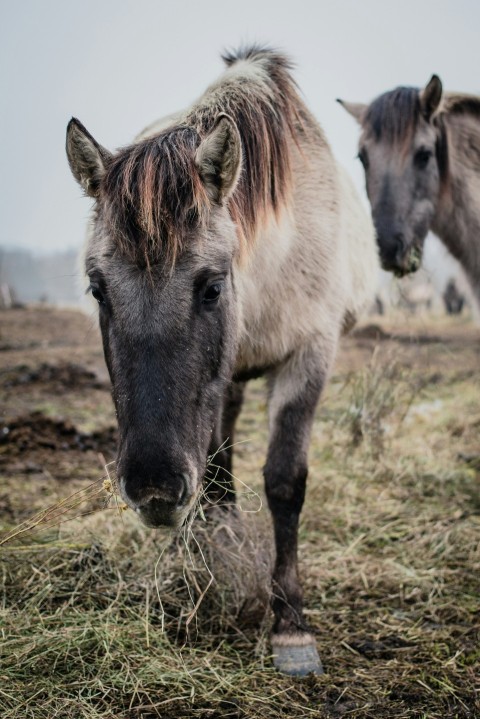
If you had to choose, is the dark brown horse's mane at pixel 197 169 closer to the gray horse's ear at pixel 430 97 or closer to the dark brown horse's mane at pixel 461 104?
the gray horse's ear at pixel 430 97

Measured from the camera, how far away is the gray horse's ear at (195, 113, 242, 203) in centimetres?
232

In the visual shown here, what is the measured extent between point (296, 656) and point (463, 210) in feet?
12.3

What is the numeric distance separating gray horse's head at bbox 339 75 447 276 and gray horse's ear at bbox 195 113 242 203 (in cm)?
252

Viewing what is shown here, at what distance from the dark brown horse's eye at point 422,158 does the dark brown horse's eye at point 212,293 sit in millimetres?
3167

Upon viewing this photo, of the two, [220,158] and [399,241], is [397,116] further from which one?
[220,158]

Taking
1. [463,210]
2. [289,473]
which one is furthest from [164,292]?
[463,210]

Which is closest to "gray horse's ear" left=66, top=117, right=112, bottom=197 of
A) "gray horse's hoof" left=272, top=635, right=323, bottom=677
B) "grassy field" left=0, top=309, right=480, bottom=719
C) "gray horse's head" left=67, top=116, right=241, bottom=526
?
"gray horse's head" left=67, top=116, right=241, bottom=526

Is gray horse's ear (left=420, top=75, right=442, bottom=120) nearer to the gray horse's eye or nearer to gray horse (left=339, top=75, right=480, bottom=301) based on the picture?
gray horse (left=339, top=75, right=480, bottom=301)

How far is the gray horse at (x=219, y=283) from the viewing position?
84.8 inches

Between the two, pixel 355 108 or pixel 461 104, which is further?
pixel 355 108

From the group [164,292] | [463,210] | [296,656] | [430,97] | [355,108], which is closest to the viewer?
[164,292]

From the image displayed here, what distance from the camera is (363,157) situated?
5129 mm

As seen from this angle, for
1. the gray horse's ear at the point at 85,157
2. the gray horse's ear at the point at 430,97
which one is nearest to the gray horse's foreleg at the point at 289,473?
the gray horse's ear at the point at 85,157

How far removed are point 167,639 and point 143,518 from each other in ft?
3.08
